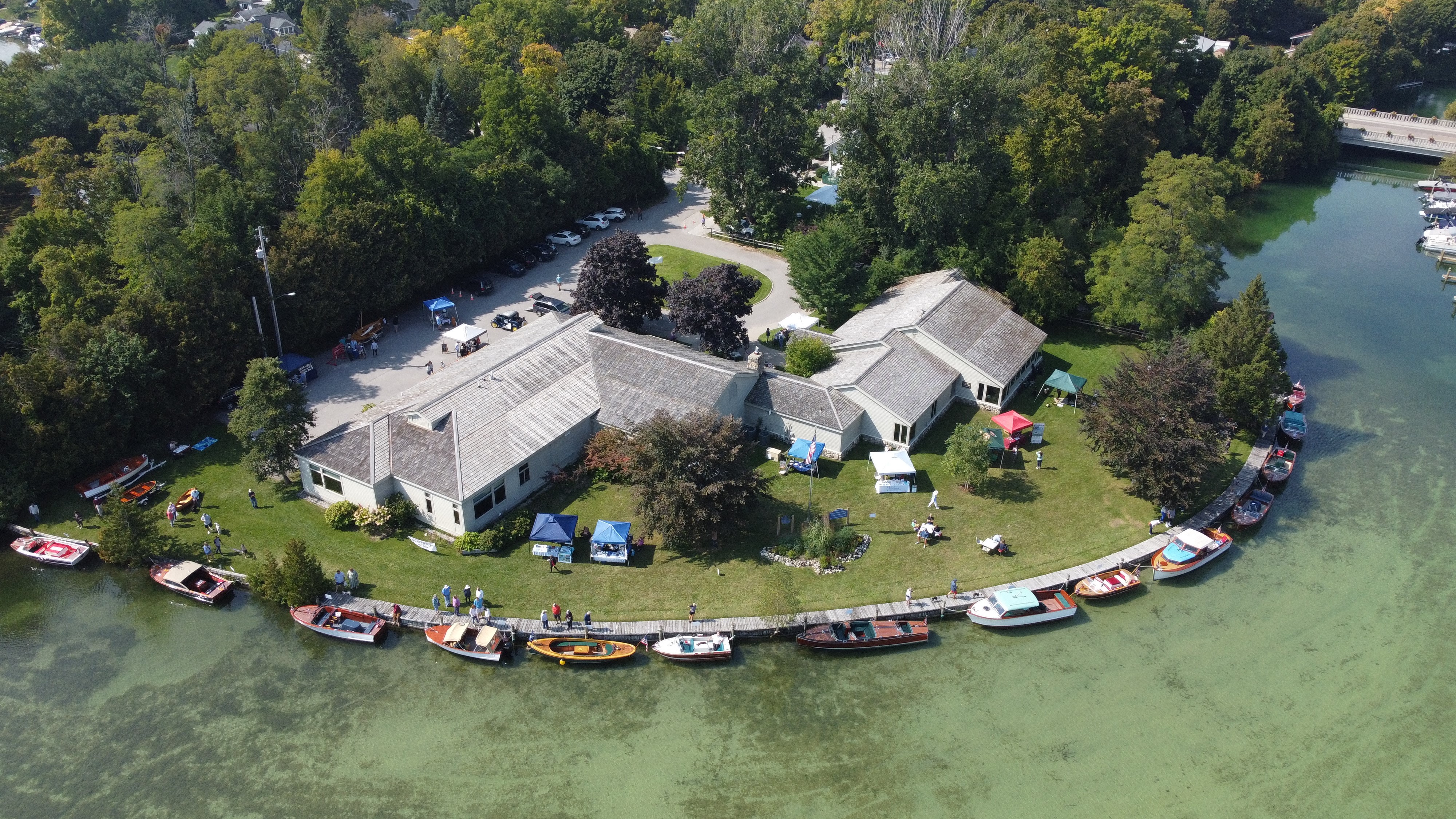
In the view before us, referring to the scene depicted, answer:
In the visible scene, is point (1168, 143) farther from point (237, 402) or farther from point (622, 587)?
point (237, 402)

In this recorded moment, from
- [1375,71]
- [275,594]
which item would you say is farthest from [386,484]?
[1375,71]

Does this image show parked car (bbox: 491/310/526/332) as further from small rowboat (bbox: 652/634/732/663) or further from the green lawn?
small rowboat (bbox: 652/634/732/663)

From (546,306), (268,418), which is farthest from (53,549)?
(546,306)

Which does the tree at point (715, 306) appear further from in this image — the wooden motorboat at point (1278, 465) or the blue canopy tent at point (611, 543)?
the wooden motorboat at point (1278, 465)

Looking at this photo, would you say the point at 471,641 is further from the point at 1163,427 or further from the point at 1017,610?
the point at 1163,427

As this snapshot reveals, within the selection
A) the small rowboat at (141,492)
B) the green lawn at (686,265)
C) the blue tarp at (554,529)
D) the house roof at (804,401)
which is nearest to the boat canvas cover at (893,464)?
the house roof at (804,401)
